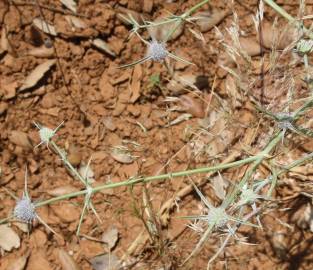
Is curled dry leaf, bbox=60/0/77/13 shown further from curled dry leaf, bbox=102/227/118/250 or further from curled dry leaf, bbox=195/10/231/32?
curled dry leaf, bbox=102/227/118/250

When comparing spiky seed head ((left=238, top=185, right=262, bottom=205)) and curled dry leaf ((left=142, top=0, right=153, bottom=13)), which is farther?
curled dry leaf ((left=142, top=0, right=153, bottom=13))

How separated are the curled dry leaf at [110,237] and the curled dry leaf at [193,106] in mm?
511

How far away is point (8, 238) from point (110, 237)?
1.17 ft

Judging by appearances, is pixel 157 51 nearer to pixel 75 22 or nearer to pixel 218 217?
pixel 75 22

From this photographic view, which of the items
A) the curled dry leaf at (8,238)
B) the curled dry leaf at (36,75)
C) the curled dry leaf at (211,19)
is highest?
the curled dry leaf at (211,19)

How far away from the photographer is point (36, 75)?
184 centimetres

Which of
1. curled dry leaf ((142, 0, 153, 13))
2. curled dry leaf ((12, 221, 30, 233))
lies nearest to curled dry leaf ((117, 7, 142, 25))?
curled dry leaf ((142, 0, 153, 13))

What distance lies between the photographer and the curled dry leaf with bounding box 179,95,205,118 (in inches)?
75.3

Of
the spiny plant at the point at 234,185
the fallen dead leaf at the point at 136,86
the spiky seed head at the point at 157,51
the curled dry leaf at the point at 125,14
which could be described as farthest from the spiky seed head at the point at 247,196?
the curled dry leaf at the point at 125,14

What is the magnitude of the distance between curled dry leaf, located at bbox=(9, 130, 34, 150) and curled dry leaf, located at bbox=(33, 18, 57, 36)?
37 centimetres

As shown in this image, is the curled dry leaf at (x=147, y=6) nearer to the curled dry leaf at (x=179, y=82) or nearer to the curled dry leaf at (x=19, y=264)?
the curled dry leaf at (x=179, y=82)

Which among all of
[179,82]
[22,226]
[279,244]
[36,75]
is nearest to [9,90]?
[36,75]

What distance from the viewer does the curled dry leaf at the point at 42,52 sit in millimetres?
1854

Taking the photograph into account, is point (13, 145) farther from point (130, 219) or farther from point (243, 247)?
point (243, 247)
